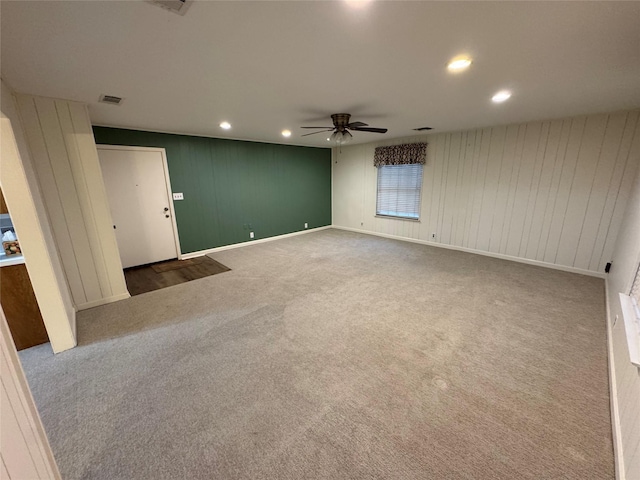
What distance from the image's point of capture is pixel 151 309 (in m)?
2.91

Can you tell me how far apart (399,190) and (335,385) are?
190 inches

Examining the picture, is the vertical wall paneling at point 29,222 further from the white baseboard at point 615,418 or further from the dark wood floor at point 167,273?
the white baseboard at point 615,418

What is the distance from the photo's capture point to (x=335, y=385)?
→ 1812mm

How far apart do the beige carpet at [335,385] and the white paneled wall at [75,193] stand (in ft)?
1.35

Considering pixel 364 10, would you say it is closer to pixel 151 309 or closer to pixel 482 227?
pixel 151 309

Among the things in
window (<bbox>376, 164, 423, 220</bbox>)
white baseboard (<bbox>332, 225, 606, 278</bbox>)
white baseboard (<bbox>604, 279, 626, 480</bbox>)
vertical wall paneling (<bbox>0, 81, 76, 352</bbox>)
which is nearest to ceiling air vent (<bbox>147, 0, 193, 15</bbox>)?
vertical wall paneling (<bbox>0, 81, 76, 352</bbox>)

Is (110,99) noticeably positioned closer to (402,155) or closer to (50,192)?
(50,192)

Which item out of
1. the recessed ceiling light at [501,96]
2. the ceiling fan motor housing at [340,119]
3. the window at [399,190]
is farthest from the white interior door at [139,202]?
the recessed ceiling light at [501,96]

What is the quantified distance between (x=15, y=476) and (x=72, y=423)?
96 cm

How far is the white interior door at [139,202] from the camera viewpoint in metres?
4.00

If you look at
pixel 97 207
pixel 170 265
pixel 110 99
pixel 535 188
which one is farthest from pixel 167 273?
pixel 535 188

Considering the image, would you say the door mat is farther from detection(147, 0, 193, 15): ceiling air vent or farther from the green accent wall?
detection(147, 0, 193, 15): ceiling air vent

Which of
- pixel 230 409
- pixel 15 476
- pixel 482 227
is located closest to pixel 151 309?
pixel 230 409

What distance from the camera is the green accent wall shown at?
4508 millimetres
